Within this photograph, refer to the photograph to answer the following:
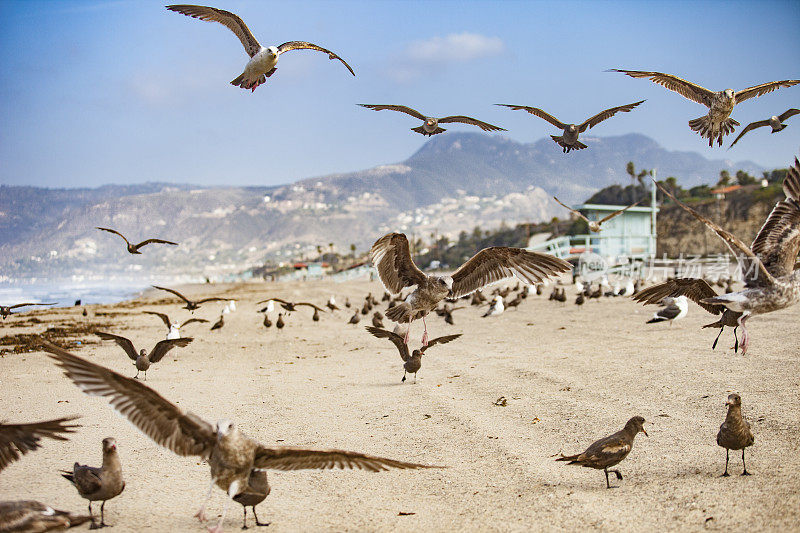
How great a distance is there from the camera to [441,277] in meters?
8.58

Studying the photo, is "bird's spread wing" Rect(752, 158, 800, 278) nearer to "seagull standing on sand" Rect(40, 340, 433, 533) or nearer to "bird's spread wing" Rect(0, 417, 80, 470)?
"seagull standing on sand" Rect(40, 340, 433, 533)

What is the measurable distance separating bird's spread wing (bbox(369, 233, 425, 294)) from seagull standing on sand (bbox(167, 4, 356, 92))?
2338mm

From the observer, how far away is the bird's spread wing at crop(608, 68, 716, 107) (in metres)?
6.38

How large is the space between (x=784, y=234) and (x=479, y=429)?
149 inches

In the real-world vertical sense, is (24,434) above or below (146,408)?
below

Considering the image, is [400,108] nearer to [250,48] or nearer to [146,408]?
[250,48]

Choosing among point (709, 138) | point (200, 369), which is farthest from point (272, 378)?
point (709, 138)

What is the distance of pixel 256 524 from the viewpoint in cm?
452

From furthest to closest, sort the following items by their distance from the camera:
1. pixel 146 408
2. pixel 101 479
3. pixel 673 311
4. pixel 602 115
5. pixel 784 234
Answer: pixel 673 311 < pixel 602 115 < pixel 784 234 < pixel 101 479 < pixel 146 408

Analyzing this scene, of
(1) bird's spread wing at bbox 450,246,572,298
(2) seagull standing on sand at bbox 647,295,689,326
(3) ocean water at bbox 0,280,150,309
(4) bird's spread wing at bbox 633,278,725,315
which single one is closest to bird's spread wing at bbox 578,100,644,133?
(1) bird's spread wing at bbox 450,246,572,298

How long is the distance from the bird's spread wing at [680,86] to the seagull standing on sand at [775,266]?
139 centimetres

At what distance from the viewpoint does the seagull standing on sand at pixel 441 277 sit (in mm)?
8055

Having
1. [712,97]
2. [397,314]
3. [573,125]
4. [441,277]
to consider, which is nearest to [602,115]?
[573,125]

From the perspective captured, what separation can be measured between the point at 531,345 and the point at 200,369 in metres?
7.12
